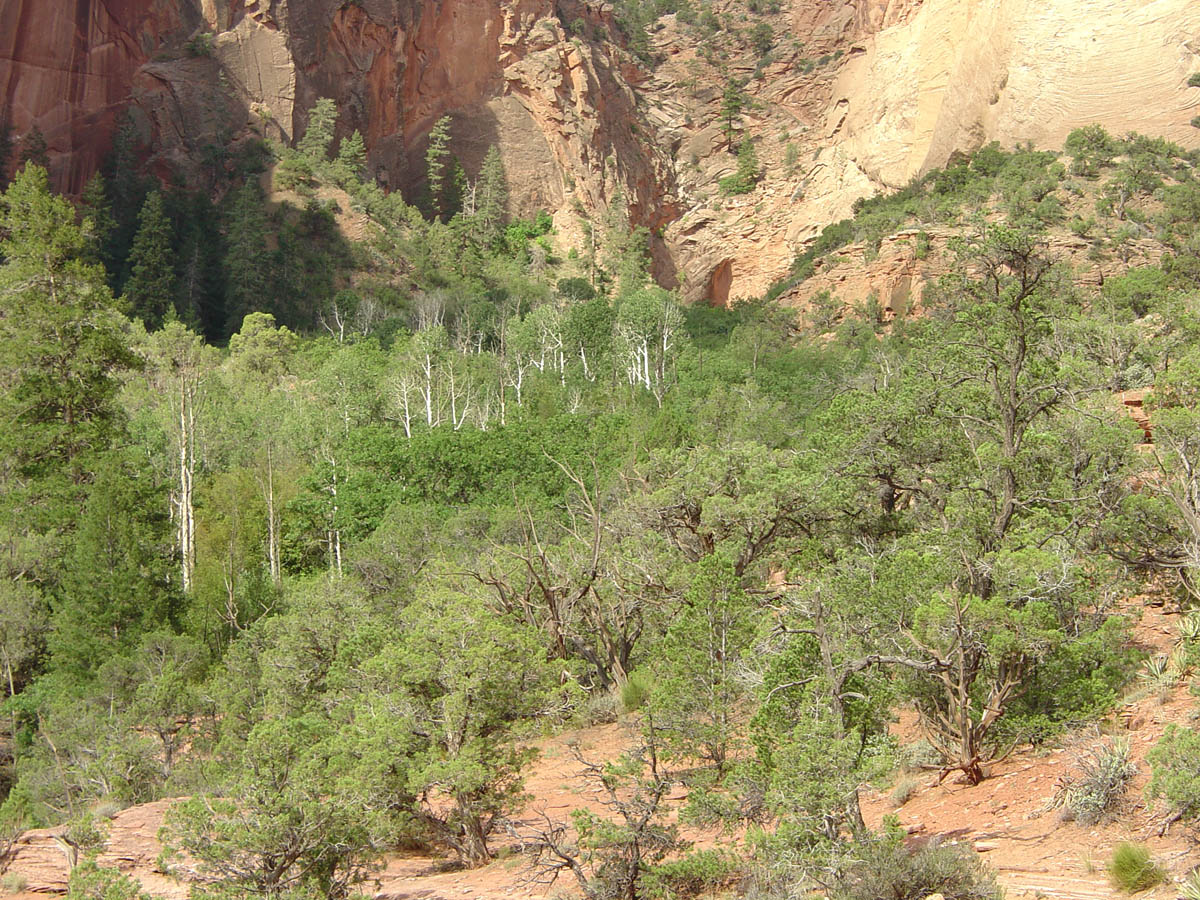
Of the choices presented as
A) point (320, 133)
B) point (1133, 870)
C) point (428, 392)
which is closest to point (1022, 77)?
point (428, 392)

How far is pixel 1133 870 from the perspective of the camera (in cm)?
1012

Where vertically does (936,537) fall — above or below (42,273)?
below

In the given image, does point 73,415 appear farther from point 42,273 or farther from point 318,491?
point 318,491

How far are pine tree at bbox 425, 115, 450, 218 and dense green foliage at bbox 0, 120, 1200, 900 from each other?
32096 millimetres

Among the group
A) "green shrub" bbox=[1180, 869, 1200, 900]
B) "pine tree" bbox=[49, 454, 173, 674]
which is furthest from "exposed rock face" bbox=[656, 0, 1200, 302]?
"green shrub" bbox=[1180, 869, 1200, 900]

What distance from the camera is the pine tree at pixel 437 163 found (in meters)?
78.2

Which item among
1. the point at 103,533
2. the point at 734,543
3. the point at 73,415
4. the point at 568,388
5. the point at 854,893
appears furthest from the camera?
the point at 568,388

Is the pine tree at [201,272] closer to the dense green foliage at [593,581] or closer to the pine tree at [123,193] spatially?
the pine tree at [123,193]

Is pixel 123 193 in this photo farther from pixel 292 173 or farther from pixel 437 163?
pixel 437 163

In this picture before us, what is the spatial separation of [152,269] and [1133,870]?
192ft

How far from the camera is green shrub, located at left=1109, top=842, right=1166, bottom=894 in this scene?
10.0 meters

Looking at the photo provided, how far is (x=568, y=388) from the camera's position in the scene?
50.9 metres

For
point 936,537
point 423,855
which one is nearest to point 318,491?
point 423,855

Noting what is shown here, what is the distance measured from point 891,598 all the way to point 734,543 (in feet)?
23.3
